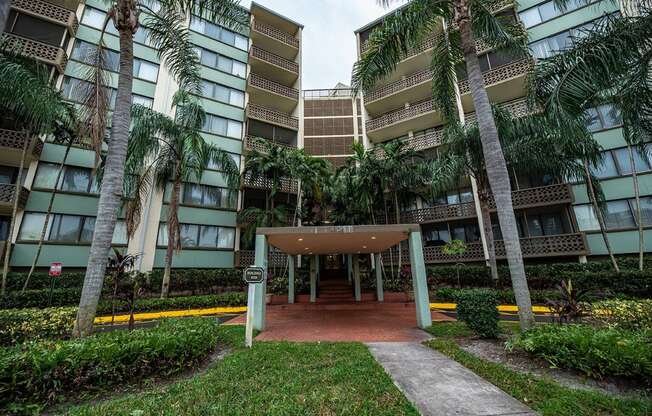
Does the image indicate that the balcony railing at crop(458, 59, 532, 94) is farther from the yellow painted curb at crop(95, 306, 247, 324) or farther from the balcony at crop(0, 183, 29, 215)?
the balcony at crop(0, 183, 29, 215)

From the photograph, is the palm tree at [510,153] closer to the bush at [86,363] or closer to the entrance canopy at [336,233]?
the entrance canopy at [336,233]

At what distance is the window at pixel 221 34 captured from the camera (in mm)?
21328

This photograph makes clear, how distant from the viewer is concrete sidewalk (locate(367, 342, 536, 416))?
3469 mm

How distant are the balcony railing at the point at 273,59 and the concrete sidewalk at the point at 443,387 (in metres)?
24.4

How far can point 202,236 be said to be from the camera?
58.7ft

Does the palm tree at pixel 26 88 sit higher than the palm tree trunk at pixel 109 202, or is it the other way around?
the palm tree at pixel 26 88

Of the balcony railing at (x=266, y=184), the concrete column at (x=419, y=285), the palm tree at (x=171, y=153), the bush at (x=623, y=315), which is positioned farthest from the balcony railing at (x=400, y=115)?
the bush at (x=623, y=315)

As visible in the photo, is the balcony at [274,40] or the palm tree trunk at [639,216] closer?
the palm tree trunk at [639,216]

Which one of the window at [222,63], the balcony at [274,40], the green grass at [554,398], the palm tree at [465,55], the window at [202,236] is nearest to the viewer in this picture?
the green grass at [554,398]

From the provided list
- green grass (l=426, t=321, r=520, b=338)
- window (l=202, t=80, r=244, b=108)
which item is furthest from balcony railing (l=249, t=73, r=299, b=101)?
green grass (l=426, t=321, r=520, b=338)

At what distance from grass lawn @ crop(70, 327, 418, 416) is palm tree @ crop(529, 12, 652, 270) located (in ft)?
26.2

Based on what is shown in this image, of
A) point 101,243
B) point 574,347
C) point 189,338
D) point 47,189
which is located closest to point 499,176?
point 574,347

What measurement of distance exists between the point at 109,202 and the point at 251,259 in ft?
42.4

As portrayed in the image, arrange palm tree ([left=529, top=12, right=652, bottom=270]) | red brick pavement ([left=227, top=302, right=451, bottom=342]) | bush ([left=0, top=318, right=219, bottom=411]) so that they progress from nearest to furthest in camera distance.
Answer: bush ([left=0, top=318, right=219, bottom=411]) → palm tree ([left=529, top=12, right=652, bottom=270]) → red brick pavement ([left=227, top=302, right=451, bottom=342])
